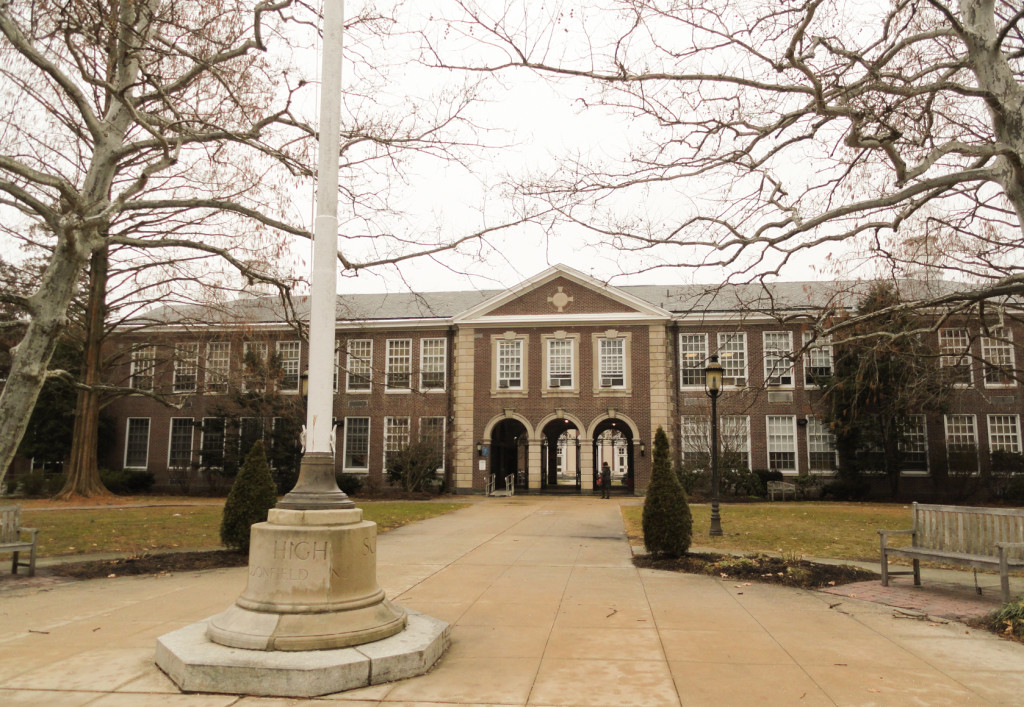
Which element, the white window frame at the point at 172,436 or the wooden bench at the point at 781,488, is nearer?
the wooden bench at the point at 781,488

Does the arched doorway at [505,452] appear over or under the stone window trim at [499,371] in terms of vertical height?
under

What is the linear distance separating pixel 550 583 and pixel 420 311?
26171mm

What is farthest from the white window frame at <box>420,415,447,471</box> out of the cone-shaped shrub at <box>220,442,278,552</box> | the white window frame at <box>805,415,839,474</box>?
the cone-shaped shrub at <box>220,442,278,552</box>

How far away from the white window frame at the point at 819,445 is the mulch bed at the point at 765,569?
854 inches

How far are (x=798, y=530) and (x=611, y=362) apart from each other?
1664 centimetres

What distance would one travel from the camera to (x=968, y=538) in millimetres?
8227

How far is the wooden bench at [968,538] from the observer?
24.9 feet

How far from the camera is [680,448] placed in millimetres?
30859

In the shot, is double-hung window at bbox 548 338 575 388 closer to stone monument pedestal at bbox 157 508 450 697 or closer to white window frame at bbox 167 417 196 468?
white window frame at bbox 167 417 196 468

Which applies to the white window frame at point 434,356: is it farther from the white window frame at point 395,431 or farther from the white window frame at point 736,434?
the white window frame at point 736,434

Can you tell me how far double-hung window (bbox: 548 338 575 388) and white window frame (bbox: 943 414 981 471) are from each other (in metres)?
15.6

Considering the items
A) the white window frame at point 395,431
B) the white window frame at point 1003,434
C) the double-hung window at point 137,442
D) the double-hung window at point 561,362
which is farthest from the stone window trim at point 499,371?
the white window frame at point 1003,434

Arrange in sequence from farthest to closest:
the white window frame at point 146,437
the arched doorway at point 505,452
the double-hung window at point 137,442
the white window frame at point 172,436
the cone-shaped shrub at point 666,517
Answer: the double-hung window at point 137,442
the white window frame at point 146,437
the white window frame at point 172,436
the arched doorway at point 505,452
the cone-shaped shrub at point 666,517

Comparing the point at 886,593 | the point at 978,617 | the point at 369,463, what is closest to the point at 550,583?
the point at 886,593
